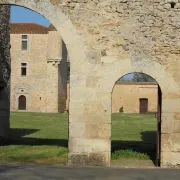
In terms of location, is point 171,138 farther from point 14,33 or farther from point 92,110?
point 14,33

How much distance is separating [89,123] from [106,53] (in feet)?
5.36

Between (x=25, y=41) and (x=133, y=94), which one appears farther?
(x=133, y=94)

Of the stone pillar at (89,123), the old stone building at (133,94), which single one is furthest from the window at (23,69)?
the stone pillar at (89,123)

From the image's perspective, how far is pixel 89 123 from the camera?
8.67 metres

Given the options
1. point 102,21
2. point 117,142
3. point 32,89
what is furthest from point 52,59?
point 102,21

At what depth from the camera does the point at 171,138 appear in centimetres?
859

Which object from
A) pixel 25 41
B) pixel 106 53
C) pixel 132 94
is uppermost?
pixel 25 41

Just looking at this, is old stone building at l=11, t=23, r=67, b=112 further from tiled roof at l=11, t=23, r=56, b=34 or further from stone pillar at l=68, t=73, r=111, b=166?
stone pillar at l=68, t=73, r=111, b=166

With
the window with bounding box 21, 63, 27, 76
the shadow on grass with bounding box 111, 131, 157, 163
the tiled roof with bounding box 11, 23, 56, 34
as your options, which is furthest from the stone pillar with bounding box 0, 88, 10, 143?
the window with bounding box 21, 63, 27, 76

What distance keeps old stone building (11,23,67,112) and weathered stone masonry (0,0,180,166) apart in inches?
1028

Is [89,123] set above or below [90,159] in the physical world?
above

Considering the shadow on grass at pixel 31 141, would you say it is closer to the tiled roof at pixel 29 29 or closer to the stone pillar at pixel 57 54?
the stone pillar at pixel 57 54

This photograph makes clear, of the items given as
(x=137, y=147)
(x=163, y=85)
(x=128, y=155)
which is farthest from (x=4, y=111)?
(x=163, y=85)

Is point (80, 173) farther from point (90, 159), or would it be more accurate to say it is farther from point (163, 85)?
point (163, 85)
